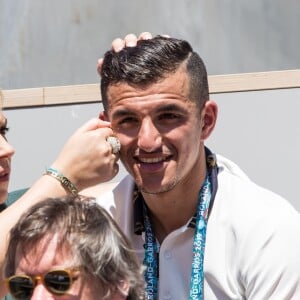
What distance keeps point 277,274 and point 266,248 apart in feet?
0.26

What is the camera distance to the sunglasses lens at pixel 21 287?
2.01 m

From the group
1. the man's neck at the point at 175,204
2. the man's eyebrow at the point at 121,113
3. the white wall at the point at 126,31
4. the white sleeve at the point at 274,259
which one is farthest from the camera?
the white wall at the point at 126,31

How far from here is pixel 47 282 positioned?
199cm

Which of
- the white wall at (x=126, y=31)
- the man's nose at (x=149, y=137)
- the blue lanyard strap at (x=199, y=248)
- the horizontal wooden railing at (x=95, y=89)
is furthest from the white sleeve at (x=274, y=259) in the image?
the white wall at (x=126, y=31)

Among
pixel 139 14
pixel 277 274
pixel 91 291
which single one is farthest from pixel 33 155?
pixel 91 291

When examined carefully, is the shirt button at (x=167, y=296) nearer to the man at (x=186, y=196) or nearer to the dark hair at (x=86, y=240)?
the man at (x=186, y=196)

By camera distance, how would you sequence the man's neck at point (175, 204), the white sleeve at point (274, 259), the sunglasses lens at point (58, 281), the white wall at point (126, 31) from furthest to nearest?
1. the white wall at point (126, 31)
2. the man's neck at point (175, 204)
3. the white sleeve at point (274, 259)
4. the sunglasses lens at point (58, 281)

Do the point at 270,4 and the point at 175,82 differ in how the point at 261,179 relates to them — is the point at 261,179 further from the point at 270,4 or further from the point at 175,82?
the point at 175,82

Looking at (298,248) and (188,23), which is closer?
(298,248)

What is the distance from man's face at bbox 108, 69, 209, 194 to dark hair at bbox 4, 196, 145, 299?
0.47m

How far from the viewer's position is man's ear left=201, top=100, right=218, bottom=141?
8.91 feet

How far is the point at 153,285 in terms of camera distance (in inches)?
104

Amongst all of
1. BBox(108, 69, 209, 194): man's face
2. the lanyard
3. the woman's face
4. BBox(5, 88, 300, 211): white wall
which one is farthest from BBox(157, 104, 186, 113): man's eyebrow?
BBox(5, 88, 300, 211): white wall

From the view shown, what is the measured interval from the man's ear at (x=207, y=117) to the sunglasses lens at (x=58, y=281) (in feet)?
2.84
